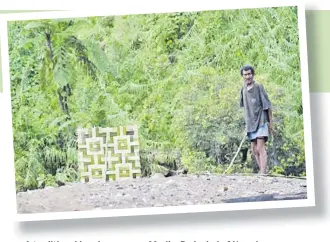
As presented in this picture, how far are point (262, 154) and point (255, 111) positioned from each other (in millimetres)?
147

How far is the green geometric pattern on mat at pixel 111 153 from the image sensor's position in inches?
79.3

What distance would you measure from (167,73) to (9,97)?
0.53 metres

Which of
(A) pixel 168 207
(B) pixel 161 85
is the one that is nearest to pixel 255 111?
(B) pixel 161 85

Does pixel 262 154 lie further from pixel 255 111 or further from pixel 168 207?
pixel 168 207

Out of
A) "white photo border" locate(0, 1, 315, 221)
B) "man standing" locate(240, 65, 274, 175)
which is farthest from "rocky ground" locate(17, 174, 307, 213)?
"man standing" locate(240, 65, 274, 175)

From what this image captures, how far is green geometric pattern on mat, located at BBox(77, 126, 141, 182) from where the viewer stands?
6.61ft

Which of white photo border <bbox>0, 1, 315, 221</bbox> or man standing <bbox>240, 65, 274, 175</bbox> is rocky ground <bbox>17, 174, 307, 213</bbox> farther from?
man standing <bbox>240, 65, 274, 175</bbox>

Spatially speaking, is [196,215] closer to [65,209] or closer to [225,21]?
[65,209]

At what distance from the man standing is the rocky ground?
5.2 inches

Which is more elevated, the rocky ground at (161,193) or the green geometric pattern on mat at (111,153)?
the green geometric pattern on mat at (111,153)

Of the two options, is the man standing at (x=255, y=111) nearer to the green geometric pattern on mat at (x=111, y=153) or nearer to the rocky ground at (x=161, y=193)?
the rocky ground at (x=161, y=193)

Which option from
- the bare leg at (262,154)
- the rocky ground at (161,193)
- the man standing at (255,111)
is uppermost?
the man standing at (255,111)

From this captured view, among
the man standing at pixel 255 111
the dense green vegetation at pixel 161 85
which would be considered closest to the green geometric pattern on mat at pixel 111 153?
the dense green vegetation at pixel 161 85

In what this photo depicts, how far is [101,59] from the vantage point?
202 cm
